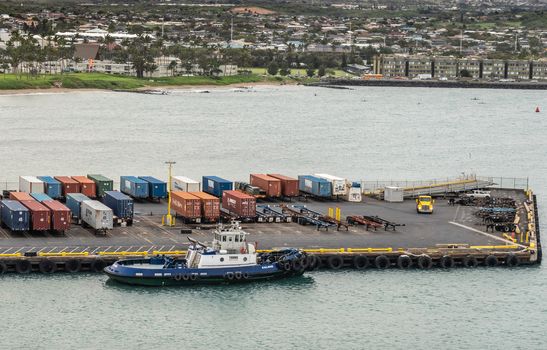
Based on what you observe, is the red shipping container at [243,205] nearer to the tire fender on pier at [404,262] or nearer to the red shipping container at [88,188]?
the red shipping container at [88,188]

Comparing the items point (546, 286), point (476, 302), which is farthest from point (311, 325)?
point (546, 286)

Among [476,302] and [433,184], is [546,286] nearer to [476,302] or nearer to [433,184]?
[476,302]

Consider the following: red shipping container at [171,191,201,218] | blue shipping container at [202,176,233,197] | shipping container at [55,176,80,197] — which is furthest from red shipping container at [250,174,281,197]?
shipping container at [55,176,80,197]

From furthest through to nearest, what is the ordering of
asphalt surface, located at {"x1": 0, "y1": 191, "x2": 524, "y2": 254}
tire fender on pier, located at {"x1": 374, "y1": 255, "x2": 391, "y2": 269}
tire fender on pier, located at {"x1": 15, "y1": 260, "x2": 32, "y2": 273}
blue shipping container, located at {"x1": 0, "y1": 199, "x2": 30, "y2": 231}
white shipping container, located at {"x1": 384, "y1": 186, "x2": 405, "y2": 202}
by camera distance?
white shipping container, located at {"x1": 384, "y1": 186, "x2": 405, "y2": 202} → blue shipping container, located at {"x1": 0, "y1": 199, "x2": 30, "y2": 231} → asphalt surface, located at {"x1": 0, "y1": 191, "x2": 524, "y2": 254} → tire fender on pier, located at {"x1": 374, "y1": 255, "x2": 391, "y2": 269} → tire fender on pier, located at {"x1": 15, "y1": 260, "x2": 32, "y2": 273}

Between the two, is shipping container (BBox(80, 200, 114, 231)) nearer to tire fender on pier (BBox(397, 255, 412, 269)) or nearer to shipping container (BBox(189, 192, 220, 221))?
shipping container (BBox(189, 192, 220, 221))

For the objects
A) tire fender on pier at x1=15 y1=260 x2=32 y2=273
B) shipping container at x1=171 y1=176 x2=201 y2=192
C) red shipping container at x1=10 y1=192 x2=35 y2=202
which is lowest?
tire fender on pier at x1=15 y1=260 x2=32 y2=273

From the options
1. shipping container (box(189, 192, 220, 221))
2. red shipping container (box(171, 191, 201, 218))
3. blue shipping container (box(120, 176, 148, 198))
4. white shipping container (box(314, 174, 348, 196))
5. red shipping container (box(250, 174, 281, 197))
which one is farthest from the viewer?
white shipping container (box(314, 174, 348, 196))

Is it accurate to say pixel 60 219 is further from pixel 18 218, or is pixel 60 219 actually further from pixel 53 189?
pixel 53 189

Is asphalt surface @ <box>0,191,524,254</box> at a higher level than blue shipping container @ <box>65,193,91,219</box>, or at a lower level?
lower
